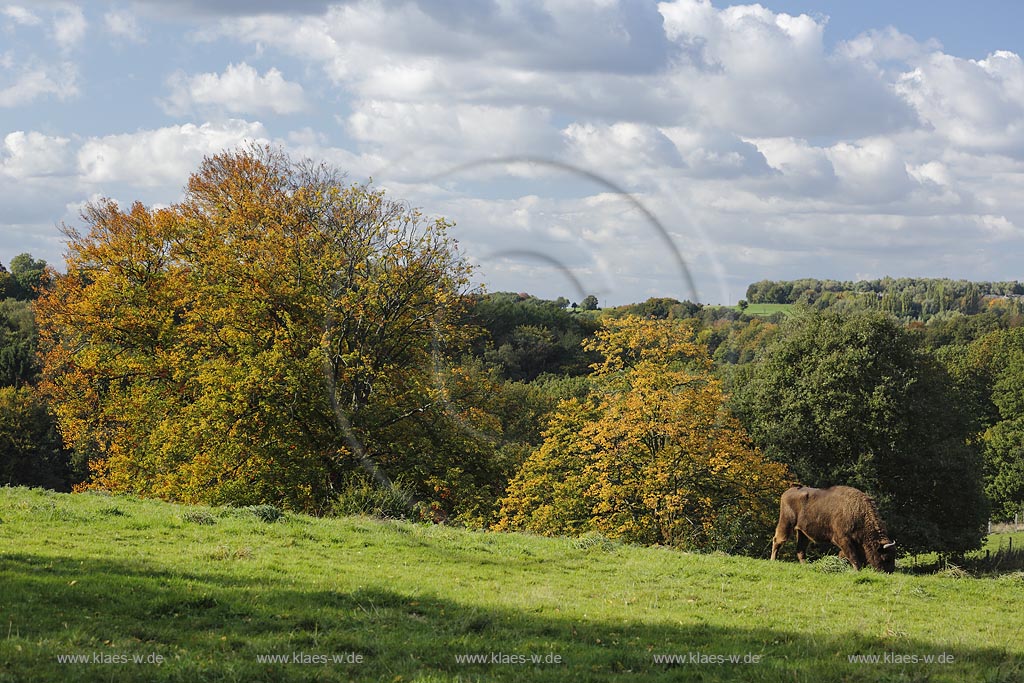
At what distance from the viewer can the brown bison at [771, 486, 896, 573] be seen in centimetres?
2095

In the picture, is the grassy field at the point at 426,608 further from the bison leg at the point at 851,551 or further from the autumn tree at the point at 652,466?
the autumn tree at the point at 652,466

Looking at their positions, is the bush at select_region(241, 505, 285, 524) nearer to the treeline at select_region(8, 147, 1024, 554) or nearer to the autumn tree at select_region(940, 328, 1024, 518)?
the treeline at select_region(8, 147, 1024, 554)

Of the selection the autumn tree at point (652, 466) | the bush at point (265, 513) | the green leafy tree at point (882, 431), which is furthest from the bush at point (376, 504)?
the green leafy tree at point (882, 431)

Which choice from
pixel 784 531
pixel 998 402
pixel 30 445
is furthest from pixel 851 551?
pixel 998 402

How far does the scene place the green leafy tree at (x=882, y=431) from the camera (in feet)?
119

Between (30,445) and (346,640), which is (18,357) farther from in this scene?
(346,640)

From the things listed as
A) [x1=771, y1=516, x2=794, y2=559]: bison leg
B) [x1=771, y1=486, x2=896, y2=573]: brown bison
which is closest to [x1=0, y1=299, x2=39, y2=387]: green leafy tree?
[x1=771, y1=516, x2=794, y2=559]: bison leg

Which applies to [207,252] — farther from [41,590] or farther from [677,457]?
[41,590]

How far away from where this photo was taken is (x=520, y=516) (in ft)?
97.2

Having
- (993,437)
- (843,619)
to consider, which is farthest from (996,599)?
(993,437)

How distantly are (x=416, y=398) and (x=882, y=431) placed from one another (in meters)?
20.5

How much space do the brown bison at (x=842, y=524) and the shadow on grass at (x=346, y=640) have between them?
9.92m

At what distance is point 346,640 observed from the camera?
9922 mm

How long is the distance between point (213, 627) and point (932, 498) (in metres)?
35.0
